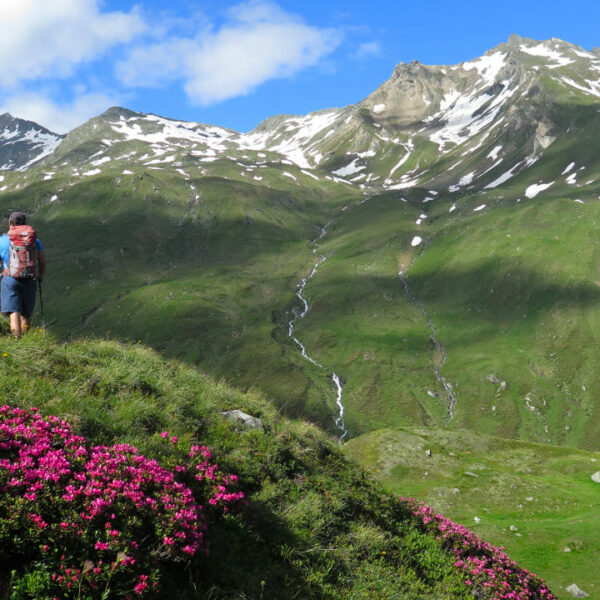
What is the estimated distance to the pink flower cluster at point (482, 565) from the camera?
12.8 meters

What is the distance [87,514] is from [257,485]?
525 centimetres

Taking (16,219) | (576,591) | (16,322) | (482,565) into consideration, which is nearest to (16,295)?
(16,322)

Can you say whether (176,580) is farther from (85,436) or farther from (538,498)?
(538,498)

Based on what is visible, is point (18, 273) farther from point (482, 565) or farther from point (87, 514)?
point (482, 565)

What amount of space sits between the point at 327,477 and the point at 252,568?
5.30m

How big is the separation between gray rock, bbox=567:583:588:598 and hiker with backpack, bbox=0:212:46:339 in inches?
1106

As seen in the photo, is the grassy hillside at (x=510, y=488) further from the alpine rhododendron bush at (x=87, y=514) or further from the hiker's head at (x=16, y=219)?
the hiker's head at (x=16, y=219)

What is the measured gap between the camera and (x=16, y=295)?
15.4 metres

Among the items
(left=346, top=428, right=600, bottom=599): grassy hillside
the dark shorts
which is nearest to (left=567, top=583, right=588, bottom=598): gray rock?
(left=346, top=428, right=600, bottom=599): grassy hillside

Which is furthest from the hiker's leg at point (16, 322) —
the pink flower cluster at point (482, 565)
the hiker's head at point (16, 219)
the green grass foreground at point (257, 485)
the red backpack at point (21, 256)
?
the pink flower cluster at point (482, 565)

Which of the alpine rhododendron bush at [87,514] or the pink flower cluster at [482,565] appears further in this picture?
the pink flower cluster at [482,565]

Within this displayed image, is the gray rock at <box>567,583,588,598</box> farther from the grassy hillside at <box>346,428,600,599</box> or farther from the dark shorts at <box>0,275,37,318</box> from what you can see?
the dark shorts at <box>0,275,37,318</box>

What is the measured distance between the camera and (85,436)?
32.5 ft

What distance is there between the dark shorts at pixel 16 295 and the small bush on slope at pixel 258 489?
2.60m
